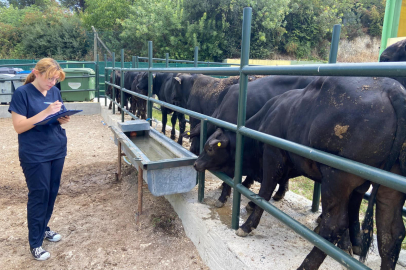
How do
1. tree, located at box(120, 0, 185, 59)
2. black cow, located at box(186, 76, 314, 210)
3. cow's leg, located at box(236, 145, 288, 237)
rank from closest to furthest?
cow's leg, located at box(236, 145, 288, 237) → black cow, located at box(186, 76, 314, 210) → tree, located at box(120, 0, 185, 59)

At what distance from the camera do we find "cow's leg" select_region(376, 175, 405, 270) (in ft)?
6.63

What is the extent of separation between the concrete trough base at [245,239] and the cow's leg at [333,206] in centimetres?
26

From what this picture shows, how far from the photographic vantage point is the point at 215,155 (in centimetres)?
328

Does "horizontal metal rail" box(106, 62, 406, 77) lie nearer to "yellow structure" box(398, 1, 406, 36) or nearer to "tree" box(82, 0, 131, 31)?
"yellow structure" box(398, 1, 406, 36)

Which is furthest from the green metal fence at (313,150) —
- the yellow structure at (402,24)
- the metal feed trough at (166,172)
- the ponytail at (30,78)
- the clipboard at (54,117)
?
the yellow structure at (402,24)

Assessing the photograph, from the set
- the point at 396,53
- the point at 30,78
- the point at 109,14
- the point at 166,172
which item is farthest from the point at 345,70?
the point at 109,14

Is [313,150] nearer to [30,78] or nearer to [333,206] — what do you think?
[333,206]

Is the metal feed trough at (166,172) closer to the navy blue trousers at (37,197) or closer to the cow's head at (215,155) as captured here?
the cow's head at (215,155)

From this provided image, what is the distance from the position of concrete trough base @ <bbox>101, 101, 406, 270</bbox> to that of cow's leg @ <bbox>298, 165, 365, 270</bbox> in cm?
26

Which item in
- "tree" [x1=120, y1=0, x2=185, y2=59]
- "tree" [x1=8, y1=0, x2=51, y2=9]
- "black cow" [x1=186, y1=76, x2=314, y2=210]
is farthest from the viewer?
"tree" [x1=8, y1=0, x2=51, y2=9]

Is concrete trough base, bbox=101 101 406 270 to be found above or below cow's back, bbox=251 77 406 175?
below

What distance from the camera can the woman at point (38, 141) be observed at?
9.70 feet

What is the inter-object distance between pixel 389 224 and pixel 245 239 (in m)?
1.06

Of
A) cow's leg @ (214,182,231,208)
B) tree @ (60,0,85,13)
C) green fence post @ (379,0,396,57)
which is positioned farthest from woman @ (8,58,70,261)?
tree @ (60,0,85,13)
